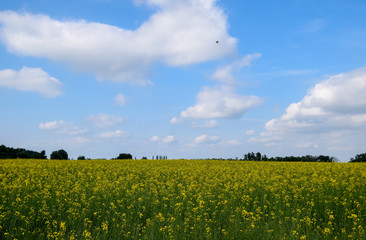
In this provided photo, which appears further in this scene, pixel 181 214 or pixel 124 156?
pixel 124 156

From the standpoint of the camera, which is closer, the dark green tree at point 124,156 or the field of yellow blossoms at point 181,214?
the field of yellow blossoms at point 181,214

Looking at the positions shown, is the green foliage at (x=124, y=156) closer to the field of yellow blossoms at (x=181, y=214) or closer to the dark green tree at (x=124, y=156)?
the dark green tree at (x=124, y=156)

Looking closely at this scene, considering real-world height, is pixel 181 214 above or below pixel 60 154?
below

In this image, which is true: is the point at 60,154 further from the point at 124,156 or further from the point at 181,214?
the point at 181,214

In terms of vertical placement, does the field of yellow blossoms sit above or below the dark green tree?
below

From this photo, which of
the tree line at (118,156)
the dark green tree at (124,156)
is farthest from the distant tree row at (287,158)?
the dark green tree at (124,156)

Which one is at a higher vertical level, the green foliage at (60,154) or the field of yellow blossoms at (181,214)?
the green foliage at (60,154)

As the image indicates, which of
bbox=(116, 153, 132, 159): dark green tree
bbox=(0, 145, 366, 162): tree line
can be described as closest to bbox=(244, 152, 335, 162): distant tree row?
bbox=(0, 145, 366, 162): tree line

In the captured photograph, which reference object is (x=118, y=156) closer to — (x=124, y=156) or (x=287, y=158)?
(x=124, y=156)

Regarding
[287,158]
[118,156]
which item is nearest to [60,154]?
[118,156]

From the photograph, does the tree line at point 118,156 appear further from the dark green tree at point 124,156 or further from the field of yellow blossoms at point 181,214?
the field of yellow blossoms at point 181,214

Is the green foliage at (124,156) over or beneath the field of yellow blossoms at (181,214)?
over

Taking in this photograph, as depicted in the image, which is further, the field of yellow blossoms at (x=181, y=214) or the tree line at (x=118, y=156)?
the tree line at (x=118, y=156)

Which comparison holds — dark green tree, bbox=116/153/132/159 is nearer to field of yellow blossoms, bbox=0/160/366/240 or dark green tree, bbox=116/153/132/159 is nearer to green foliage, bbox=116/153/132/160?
green foliage, bbox=116/153/132/160
